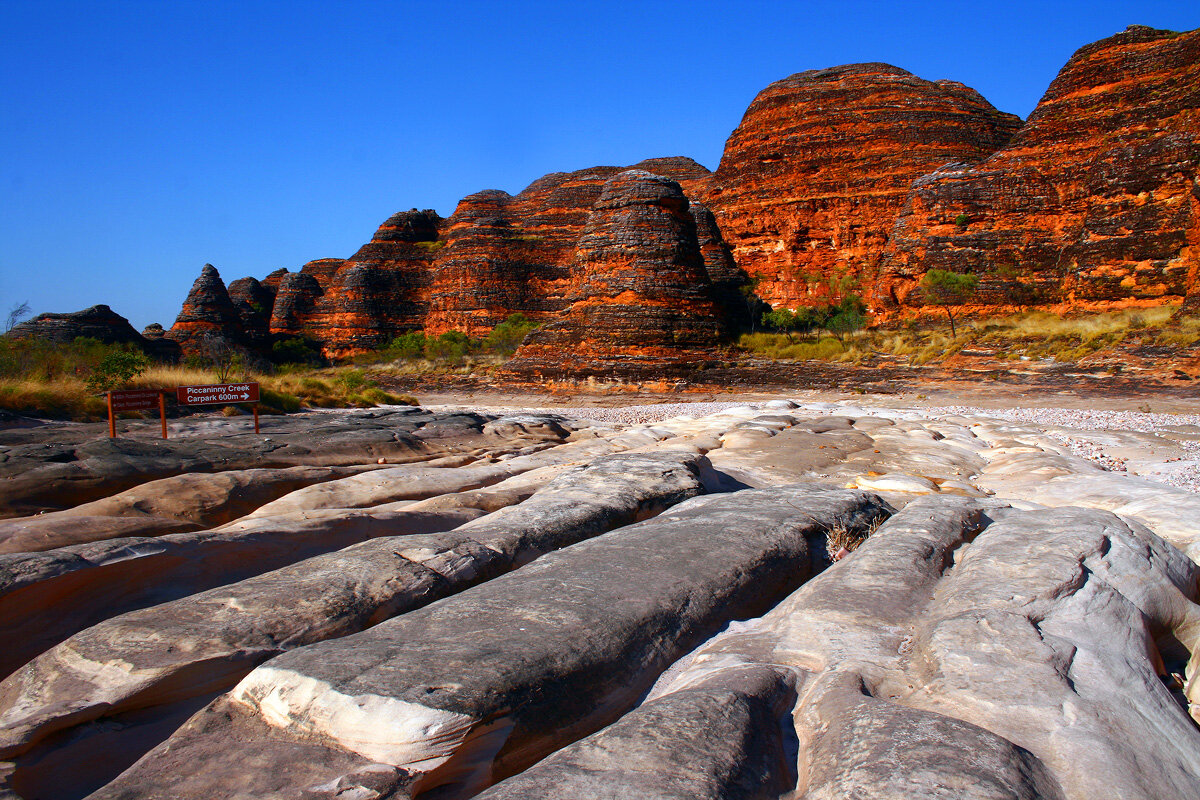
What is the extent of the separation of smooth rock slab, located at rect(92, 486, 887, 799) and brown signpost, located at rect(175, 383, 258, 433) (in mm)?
5594

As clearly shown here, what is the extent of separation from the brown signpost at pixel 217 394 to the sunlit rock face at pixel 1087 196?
74.9 ft

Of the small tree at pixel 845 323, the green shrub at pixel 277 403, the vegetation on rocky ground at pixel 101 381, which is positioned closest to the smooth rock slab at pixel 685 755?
the vegetation on rocky ground at pixel 101 381

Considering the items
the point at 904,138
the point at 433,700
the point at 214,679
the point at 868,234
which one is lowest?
the point at 214,679

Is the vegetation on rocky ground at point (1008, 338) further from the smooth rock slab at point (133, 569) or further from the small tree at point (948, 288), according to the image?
the smooth rock slab at point (133, 569)

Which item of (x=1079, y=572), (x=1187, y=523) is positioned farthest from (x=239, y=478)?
(x=1187, y=523)

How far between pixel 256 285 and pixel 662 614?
59.2 m

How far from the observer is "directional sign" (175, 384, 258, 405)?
282 inches

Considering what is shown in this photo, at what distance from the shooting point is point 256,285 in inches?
2133

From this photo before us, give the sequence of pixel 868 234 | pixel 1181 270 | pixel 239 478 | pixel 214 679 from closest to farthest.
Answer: pixel 214 679 < pixel 239 478 < pixel 1181 270 < pixel 868 234

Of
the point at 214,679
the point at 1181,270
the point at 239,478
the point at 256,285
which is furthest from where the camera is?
the point at 256,285

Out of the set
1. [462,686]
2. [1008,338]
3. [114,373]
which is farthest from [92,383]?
[1008,338]

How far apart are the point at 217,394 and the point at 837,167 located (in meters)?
36.8

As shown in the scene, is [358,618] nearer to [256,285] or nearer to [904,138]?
[904,138]

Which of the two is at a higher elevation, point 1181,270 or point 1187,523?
point 1181,270
